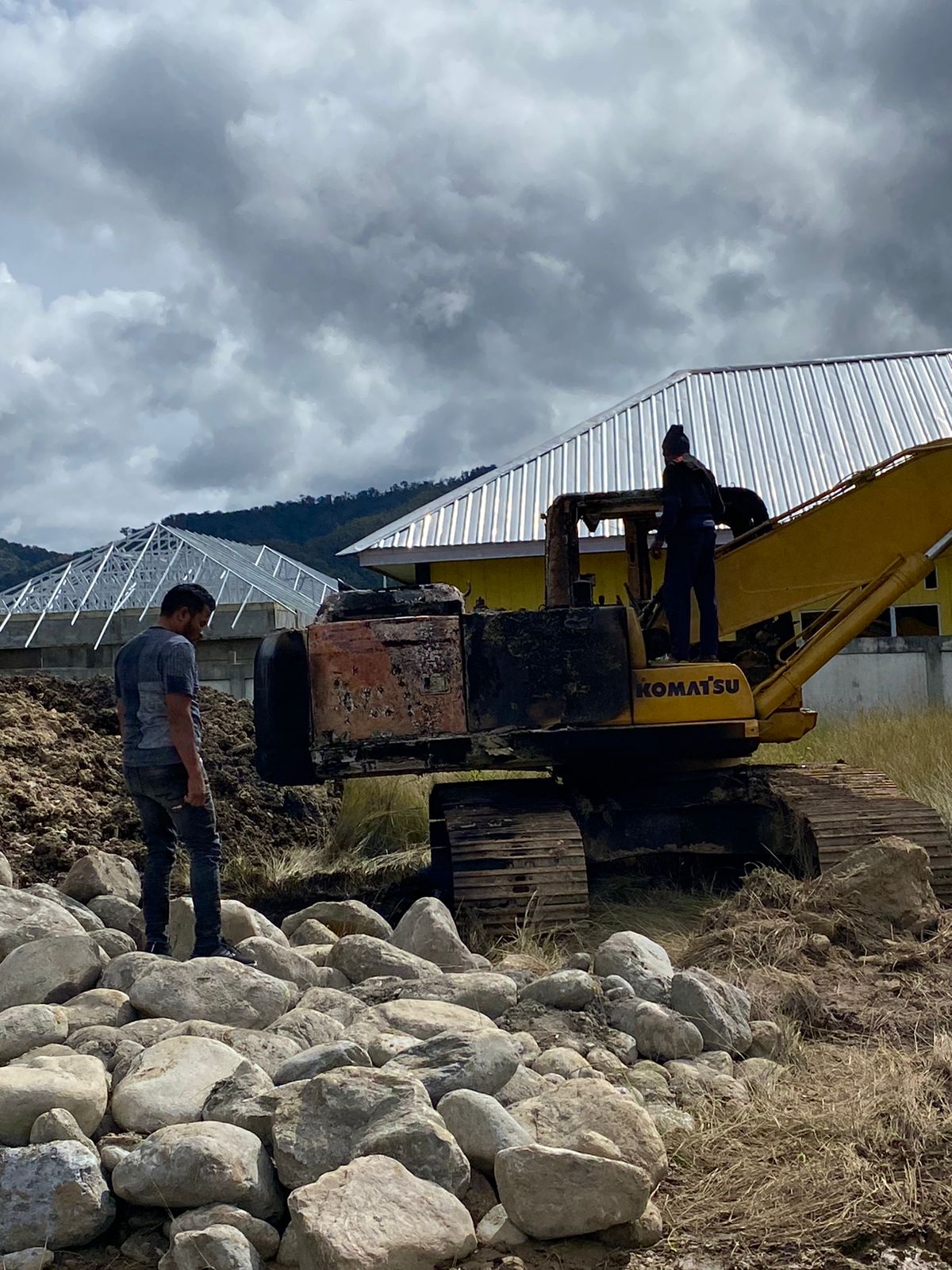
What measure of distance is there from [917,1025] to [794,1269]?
2065 mm

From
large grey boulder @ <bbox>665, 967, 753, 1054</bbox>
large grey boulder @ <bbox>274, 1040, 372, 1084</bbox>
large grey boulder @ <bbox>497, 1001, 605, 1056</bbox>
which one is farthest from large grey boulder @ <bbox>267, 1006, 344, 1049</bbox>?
large grey boulder @ <bbox>665, 967, 753, 1054</bbox>

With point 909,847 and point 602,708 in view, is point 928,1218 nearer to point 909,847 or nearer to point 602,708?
point 909,847

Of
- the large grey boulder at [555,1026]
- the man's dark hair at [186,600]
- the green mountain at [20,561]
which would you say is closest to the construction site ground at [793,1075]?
the large grey boulder at [555,1026]

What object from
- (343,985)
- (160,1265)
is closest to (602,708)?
(343,985)

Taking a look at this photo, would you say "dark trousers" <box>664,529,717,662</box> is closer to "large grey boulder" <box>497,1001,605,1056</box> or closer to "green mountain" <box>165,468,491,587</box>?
"large grey boulder" <box>497,1001,605,1056</box>

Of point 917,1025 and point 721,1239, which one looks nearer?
point 721,1239

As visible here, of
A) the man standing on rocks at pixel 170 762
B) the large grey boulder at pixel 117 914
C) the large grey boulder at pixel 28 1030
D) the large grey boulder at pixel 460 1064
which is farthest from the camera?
the large grey boulder at pixel 117 914

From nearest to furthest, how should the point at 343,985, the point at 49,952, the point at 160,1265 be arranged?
the point at 160,1265
the point at 49,952
the point at 343,985

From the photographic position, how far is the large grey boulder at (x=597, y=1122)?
341 cm

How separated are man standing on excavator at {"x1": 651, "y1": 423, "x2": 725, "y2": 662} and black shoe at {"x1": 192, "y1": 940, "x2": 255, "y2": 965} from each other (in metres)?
3.36

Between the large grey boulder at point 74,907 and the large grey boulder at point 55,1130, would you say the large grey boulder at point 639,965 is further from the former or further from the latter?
the large grey boulder at point 74,907

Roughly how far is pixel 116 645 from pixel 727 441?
9.84 m

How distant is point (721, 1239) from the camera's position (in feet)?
10.7

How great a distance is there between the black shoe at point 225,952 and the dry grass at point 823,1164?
2.20 meters
